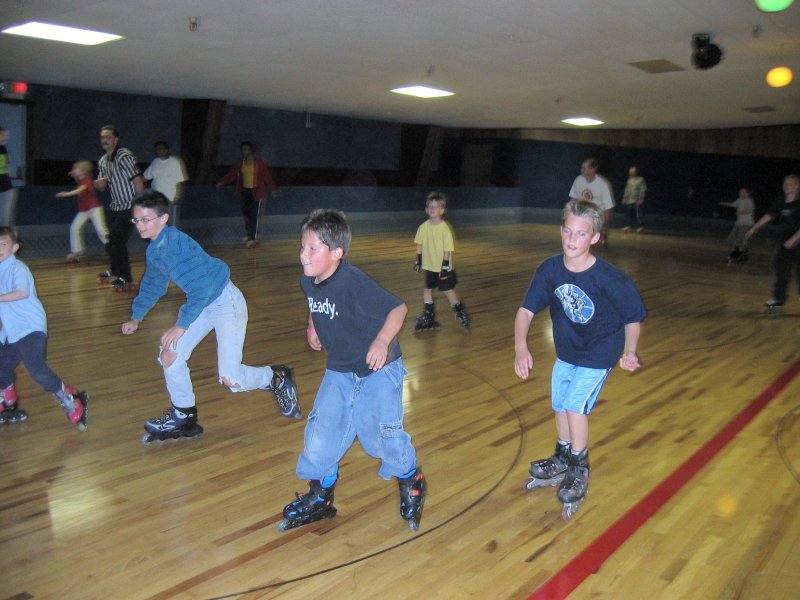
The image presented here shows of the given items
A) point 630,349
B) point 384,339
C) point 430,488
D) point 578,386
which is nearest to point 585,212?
point 630,349

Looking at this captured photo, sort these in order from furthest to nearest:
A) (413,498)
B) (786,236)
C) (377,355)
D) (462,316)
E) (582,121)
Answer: (582,121)
(786,236)
(462,316)
(413,498)
(377,355)

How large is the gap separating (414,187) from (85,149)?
27.0ft

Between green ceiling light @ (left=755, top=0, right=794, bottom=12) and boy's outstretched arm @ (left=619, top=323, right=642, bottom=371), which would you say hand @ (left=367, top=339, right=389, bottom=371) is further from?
green ceiling light @ (left=755, top=0, right=794, bottom=12)

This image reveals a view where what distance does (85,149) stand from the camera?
1291 cm

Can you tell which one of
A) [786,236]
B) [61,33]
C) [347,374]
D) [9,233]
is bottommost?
[347,374]

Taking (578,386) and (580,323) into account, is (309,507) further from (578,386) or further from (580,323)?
(580,323)

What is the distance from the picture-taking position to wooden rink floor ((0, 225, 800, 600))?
8.23 ft

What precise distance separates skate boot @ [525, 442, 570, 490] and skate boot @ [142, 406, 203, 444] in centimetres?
162

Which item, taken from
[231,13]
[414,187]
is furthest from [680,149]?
[231,13]

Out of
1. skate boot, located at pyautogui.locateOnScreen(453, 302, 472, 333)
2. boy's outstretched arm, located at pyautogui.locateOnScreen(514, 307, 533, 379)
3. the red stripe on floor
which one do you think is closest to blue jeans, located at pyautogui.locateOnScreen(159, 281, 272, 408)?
boy's outstretched arm, located at pyautogui.locateOnScreen(514, 307, 533, 379)

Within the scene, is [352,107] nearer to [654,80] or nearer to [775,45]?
[654,80]

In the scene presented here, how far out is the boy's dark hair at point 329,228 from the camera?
261 centimetres

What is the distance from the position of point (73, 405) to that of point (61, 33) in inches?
202

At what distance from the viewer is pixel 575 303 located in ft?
9.76
